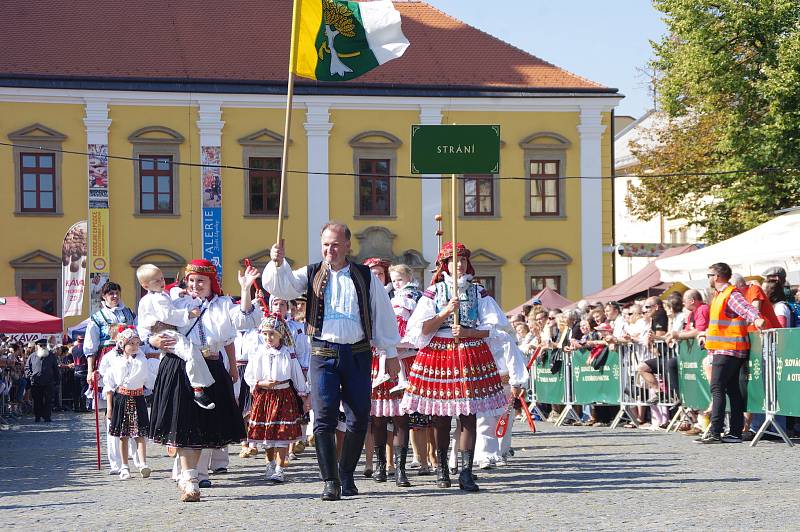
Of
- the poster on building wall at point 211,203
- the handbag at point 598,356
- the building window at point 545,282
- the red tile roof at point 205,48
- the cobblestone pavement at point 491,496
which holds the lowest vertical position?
the cobblestone pavement at point 491,496

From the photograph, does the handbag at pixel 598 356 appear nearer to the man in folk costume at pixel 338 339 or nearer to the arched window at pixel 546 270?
the man in folk costume at pixel 338 339

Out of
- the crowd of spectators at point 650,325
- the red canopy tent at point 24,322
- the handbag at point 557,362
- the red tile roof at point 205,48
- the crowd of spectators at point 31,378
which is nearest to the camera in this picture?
the crowd of spectators at point 650,325

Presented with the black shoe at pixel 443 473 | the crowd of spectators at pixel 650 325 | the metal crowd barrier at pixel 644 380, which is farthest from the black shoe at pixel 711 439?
the black shoe at pixel 443 473

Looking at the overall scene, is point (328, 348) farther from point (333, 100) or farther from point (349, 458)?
point (333, 100)

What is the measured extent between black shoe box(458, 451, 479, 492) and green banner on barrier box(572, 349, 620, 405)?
873cm

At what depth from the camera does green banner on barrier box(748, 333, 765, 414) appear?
15.6 meters

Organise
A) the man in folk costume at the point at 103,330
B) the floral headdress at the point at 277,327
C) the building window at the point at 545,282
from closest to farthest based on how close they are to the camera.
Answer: the floral headdress at the point at 277,327 → the man in folk costume at the point at 103,330 → the building window at the point at 545,282

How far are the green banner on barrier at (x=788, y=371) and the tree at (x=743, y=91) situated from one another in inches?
843

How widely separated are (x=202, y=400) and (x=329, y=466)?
1263mm

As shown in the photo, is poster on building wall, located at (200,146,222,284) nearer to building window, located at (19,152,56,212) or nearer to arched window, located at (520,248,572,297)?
building window, located at (19,152,56,212)

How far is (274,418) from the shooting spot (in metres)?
13.0

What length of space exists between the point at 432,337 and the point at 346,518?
8.05 ft

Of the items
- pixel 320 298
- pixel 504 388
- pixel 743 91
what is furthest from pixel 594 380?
pixel 743 91

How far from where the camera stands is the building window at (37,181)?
43344 millimetres
